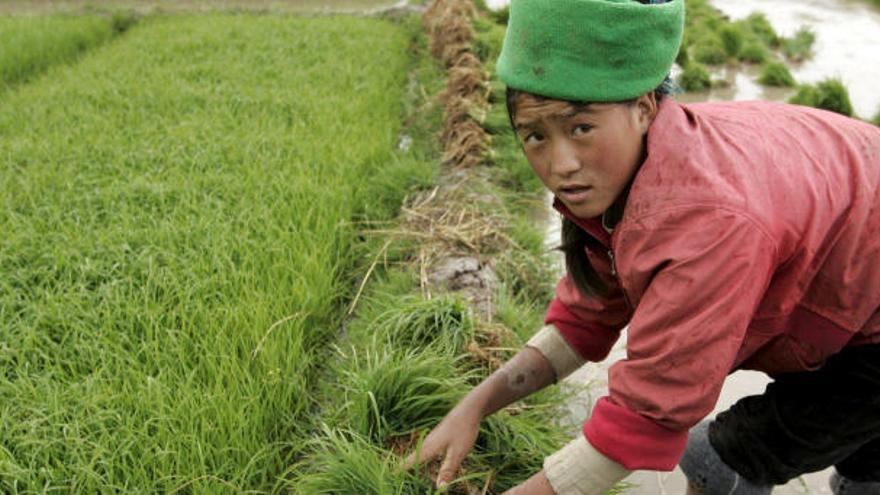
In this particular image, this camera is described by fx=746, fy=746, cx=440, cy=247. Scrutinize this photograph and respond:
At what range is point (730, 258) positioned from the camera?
3.47ft

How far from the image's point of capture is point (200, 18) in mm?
7547

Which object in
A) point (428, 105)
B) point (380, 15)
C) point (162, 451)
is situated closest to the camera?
point (162, 451)

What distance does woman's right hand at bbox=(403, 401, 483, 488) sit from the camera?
5.53 feet

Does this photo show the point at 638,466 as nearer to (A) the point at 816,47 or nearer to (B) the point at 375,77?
(B) the point at 375,77

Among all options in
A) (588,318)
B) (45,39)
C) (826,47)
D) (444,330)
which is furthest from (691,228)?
(45,39)

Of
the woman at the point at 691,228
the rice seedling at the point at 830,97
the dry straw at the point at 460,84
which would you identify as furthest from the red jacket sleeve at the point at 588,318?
the rice seedling at the point at 830,97

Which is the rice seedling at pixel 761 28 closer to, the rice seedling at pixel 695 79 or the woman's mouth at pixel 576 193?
the rice seedling at pixel 695 79

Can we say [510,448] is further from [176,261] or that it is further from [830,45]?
[830,45]

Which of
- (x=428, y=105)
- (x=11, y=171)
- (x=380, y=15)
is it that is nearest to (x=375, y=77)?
(x=428, y=105)

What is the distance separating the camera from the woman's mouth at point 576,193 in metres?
1.24

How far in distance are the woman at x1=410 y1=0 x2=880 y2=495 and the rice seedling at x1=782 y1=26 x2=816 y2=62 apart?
17.9 ft

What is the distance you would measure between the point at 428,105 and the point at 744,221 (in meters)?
3.59

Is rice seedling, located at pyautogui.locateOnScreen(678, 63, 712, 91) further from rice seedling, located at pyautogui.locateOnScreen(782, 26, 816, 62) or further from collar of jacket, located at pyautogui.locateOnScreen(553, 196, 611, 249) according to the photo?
collar of jacket, located at pyautogui.locateOnScreen(553, 196, 611, 249)

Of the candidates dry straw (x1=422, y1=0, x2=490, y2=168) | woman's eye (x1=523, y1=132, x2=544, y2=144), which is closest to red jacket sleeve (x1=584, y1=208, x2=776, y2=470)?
woman's eye (x1=523, y1=132, x2=544, y2=144)
